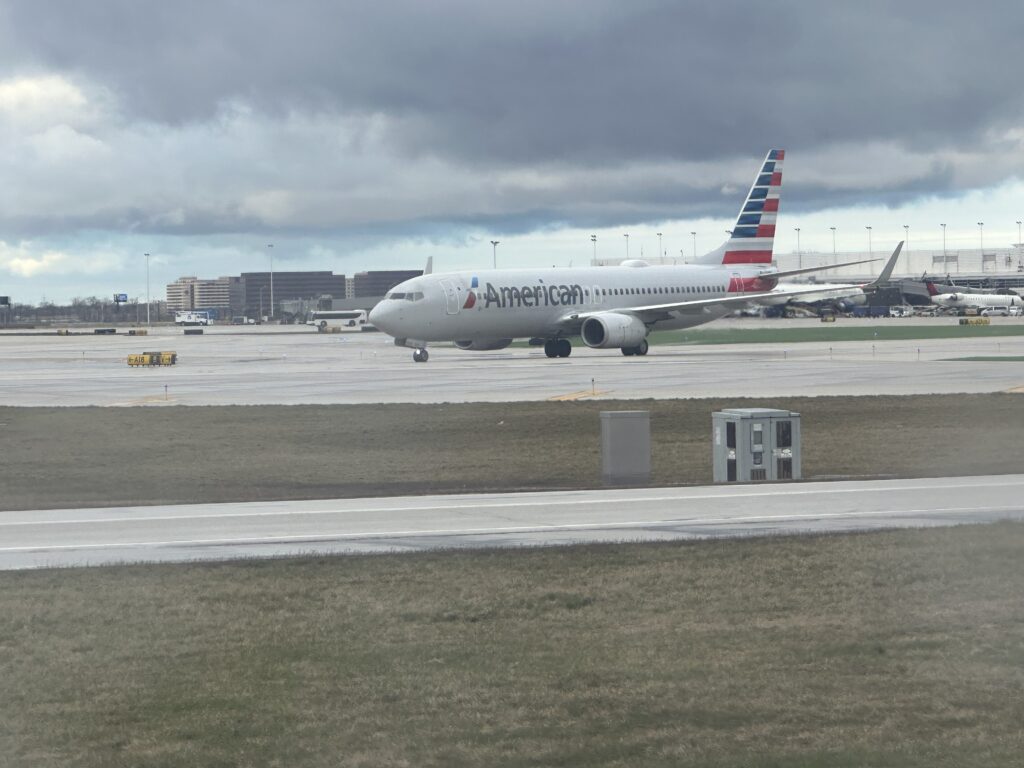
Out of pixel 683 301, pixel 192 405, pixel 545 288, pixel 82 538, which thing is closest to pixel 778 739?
pixel 82 538

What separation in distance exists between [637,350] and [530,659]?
2320 inches

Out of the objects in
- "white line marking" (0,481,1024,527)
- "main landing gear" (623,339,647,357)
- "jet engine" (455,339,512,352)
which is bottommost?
"white line marking" (0,481,1024,527)

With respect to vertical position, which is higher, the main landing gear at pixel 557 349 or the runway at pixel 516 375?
the main landing gear at pixel 557 349

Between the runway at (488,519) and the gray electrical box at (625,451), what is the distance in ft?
5.82

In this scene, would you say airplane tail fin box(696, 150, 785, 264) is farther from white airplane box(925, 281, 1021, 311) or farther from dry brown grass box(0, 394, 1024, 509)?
white airplane box(925, 281, 1021, 311)

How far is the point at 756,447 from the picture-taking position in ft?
78.9

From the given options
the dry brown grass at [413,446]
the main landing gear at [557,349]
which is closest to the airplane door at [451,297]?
the main landing gear at [557,349]

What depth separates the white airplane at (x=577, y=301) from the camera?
66.1 metres

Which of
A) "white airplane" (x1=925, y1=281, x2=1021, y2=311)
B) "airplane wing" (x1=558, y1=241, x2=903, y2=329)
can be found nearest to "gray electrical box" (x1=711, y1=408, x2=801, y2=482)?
"airplane wing" (x1=558, y1=241, x2=903, y2=329)

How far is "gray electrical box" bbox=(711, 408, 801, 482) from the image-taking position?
2402cm

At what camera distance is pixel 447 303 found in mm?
66000

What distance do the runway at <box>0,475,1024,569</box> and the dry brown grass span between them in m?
1.90

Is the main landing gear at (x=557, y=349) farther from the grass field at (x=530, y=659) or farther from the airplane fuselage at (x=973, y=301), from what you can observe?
the airplane fuselage at (x=973, y=301)

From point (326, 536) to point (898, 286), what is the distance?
171565 mm
